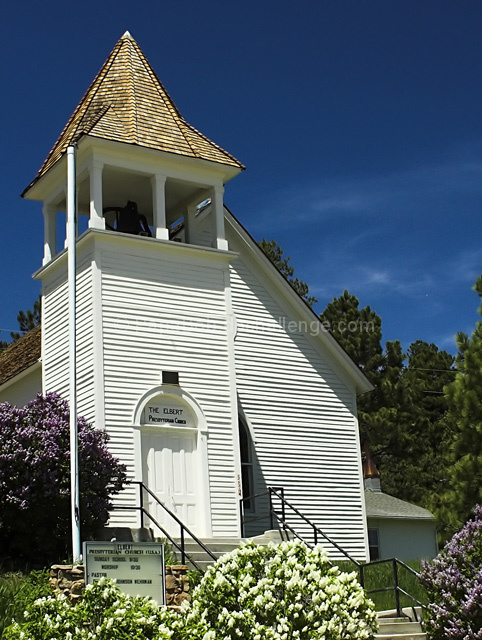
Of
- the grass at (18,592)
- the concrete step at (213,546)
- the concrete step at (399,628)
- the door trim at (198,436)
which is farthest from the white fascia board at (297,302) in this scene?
the grass at (18,592)

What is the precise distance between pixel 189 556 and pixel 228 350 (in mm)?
5661

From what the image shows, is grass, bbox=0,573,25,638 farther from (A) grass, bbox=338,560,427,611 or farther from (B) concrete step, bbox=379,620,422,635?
(A) grass, bbox=338,560,427,611

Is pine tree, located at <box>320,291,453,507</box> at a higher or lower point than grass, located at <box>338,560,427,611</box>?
higher

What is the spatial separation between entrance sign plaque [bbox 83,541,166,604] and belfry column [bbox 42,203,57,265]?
35.8 feet

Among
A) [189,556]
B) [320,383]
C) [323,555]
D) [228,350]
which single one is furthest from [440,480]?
[323,555]

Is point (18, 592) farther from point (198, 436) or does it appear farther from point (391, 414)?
point (391, 414)

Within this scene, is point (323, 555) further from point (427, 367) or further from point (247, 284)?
point (427, 367)

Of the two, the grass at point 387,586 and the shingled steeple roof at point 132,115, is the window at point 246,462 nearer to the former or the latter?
the grass at point 387,586

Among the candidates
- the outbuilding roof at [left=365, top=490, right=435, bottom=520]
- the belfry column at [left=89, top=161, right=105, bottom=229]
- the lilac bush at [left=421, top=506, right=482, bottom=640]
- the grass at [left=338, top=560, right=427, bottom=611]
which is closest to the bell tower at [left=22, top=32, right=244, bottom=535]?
the belfry column at [left=89, top=161, right=105, bottom=229]

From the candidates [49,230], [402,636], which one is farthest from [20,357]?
[402,636]

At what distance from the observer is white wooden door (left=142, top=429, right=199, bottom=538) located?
20.1 metres

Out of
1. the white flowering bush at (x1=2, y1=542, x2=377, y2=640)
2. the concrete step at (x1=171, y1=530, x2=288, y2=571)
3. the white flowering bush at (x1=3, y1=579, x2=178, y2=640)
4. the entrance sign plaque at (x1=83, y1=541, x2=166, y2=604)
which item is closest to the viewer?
the white flowering bush at (x1=3, y1=579, x2=178, y2=640)

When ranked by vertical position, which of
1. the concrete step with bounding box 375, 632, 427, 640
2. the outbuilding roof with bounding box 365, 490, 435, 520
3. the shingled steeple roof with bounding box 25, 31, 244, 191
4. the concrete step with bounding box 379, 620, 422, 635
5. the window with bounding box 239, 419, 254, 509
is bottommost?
the concrete step with bounding box 375, 632, 427, 640

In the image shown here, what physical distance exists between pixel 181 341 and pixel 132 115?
5333mm
